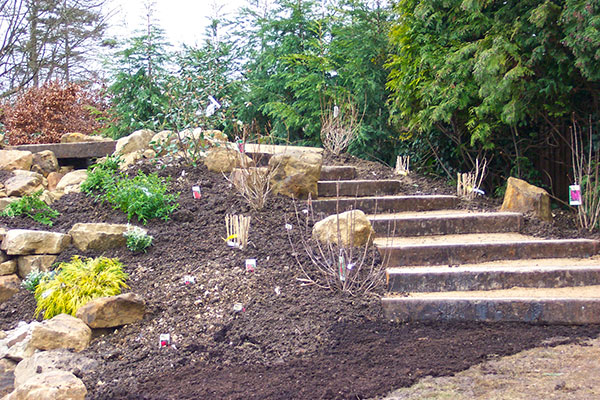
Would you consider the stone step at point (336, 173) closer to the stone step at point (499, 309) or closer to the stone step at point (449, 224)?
the stone step at point (449, 224)

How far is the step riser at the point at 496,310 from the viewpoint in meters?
4.02

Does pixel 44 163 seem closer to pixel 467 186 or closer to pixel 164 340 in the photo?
pixel 164 340

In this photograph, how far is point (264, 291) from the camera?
4320 mm

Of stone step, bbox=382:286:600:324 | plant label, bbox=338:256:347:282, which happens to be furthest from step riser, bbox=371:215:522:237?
stone step, bbox=382:286:600:324

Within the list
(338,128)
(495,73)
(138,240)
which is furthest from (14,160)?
(495,73)

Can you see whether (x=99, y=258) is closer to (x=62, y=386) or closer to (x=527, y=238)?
(x=62, y=386)

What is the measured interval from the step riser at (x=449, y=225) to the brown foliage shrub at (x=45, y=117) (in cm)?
736

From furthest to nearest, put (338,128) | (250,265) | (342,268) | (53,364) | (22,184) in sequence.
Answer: (338,128) < (22,184) < (250,265) < (342,268) < (53,364)

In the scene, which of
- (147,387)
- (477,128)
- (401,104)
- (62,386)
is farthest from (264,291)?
(401,104)

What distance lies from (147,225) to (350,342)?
8.89 ft

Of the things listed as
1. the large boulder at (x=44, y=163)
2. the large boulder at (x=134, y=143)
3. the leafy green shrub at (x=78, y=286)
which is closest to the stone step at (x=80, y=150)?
the large boulder at (x=44, y=163)

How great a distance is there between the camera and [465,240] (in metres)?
5.31

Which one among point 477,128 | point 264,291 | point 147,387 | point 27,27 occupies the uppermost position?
point 27,27

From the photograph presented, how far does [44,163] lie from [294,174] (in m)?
4.07
